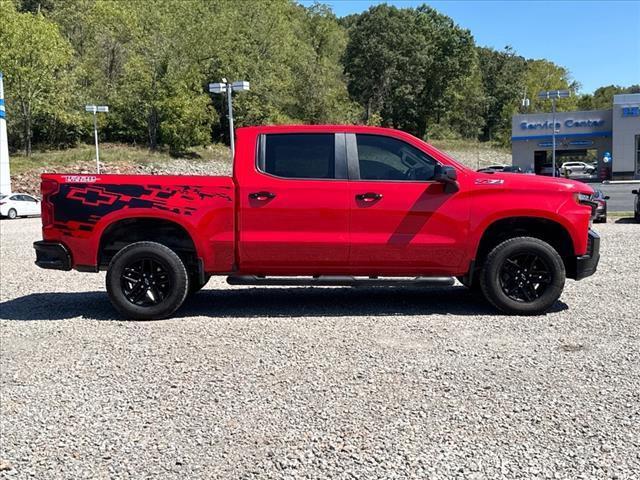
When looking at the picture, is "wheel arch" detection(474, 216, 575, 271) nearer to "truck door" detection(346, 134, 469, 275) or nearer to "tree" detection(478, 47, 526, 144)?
"truck door" detection(346, 134, 469, 275)

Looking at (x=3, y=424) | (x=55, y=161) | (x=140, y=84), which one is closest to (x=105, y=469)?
(x=3, y=424)

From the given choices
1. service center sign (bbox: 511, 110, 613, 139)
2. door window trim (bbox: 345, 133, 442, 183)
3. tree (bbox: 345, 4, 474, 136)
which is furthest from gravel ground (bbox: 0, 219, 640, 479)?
tree (bbox: 345, 4, 474, 136)

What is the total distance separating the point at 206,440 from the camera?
3732mm

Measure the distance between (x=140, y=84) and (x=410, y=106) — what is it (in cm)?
4411

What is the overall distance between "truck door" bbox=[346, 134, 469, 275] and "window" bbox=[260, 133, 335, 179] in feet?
0.88

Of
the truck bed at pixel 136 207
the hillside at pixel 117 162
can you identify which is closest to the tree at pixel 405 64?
the hillside at pixel 117 162

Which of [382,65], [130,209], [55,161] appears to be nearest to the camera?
[130,209]

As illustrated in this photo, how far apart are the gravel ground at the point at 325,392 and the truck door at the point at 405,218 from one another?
65cm

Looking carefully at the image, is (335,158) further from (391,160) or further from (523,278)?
(523,278)

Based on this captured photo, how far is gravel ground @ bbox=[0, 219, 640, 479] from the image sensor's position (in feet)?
11.3

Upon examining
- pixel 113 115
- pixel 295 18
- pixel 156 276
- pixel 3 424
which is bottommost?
pixel 3 424

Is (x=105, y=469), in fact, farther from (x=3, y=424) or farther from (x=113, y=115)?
(x=113, y=115)

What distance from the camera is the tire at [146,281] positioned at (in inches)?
262

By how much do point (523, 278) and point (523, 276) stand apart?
2 cm
